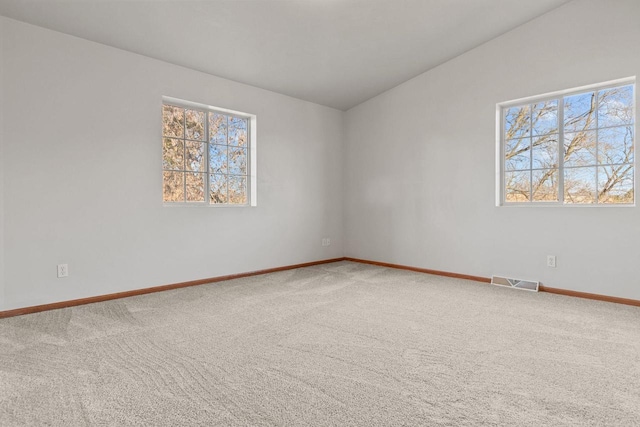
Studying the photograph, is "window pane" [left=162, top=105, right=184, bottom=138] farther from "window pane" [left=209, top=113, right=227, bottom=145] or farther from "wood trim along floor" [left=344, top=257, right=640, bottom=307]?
"wood trim along floor" [left=344, top=257, right=640, bottom=307]

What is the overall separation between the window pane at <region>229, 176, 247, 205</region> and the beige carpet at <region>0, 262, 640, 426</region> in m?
1.53

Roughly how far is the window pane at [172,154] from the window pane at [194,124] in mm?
177

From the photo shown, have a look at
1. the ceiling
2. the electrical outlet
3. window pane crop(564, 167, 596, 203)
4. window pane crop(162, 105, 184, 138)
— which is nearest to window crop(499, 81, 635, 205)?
window pane crop(564, 167, 596, 203)

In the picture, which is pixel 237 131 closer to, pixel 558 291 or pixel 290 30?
pixel 290 30

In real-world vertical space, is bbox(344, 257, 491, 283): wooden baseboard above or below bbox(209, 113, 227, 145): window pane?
below

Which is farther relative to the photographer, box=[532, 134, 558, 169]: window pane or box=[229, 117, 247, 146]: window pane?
box=[229, 117, 247, 146]: window pane

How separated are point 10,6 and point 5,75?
538 millimetres

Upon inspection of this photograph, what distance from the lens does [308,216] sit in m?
5.52

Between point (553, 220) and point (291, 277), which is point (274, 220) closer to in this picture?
point (291, 277)

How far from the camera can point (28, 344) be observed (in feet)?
7.87

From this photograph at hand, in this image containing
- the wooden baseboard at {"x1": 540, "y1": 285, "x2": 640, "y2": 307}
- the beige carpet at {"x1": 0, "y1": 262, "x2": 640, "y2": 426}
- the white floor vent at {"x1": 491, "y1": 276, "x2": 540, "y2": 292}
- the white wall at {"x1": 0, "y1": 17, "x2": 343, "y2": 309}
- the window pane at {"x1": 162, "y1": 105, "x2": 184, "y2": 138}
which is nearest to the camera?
the beige carpet at {"x1": 0, "y1": 262, "x2": 640, "y2": 426}

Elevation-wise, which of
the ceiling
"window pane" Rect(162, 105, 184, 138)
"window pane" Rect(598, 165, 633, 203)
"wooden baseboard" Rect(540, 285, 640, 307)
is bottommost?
"wooden baseboard" Rect(540, 285, 640, 307)

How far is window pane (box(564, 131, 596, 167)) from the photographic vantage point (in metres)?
3.70

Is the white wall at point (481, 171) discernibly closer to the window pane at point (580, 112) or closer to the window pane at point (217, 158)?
the window pane at point (580, 112)
